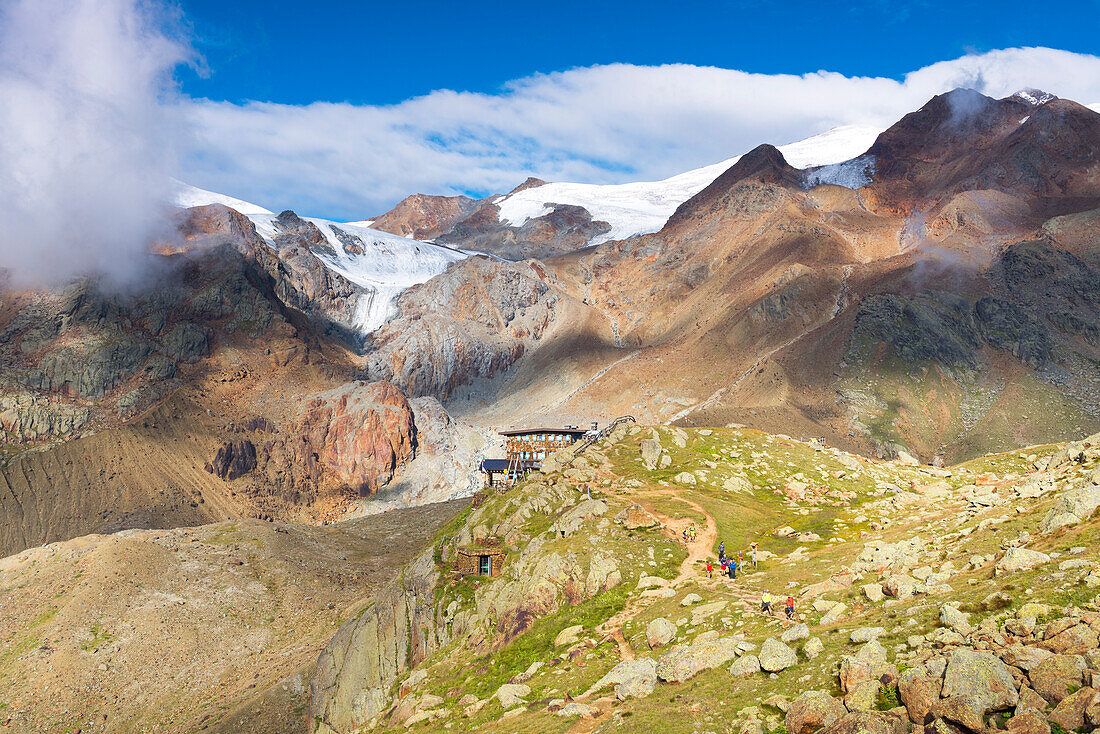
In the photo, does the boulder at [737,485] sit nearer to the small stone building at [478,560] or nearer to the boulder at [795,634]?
the small stone building at [478,560]

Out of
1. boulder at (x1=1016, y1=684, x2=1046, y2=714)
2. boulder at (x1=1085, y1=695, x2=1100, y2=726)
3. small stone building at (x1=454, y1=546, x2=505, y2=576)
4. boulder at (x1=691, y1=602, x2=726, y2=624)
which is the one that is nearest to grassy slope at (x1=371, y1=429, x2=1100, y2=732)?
boulder at (x1=691, y1=602, x2=726, y2=624)

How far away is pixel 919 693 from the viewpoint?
16844mm

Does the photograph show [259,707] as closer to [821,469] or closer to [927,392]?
[821,469]

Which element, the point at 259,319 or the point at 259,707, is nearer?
the point at 259,707

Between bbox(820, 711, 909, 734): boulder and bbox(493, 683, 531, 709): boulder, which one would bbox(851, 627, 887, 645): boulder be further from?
bbox(493, 683, 531, 709): boulder

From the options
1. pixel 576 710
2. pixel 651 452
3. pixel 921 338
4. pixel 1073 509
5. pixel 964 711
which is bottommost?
pixel 921 338

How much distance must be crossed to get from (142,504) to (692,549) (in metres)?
124

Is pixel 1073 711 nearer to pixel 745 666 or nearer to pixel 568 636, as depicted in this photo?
pixel 745 666

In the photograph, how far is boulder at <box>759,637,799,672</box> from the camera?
22.2m

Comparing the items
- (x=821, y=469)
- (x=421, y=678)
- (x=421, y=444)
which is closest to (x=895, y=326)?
(x=821, y=469)

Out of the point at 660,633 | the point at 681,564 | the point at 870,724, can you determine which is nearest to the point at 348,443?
the point at 681,564

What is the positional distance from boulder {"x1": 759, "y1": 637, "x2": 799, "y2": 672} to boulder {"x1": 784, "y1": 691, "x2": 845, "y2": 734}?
11.2ft

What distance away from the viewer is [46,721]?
178 ft

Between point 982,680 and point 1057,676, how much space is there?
148 centimetres
